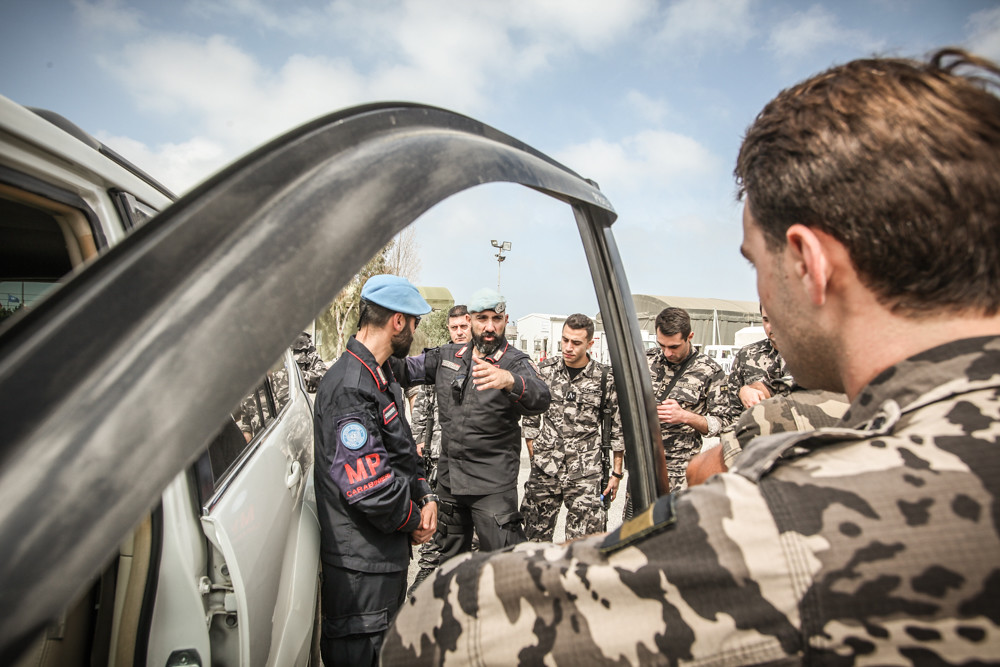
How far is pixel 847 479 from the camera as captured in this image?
593mm

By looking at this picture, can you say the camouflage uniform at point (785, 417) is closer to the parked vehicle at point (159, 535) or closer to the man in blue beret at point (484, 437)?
the parked vehicle at point (159, 535)

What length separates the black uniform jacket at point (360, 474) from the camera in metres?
2.02

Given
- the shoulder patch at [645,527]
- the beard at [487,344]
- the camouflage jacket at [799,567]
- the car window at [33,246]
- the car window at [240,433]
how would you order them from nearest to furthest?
the camouflage jacket at [799,567]
the shoulder patch at [645,527]
the car window at [33,246]
the car window at [240,433]
the beard at [487,344]

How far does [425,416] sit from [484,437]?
1258 millimetres

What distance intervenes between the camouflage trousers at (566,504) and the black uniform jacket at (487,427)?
55 centimetres

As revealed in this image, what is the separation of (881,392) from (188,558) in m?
1.42

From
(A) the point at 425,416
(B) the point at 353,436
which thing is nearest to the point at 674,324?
(A) the point at 425,416

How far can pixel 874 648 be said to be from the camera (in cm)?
54

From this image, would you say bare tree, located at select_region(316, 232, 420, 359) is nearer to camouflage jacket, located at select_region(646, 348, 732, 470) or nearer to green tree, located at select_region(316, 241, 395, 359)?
green tree, located at select_region(316, 241, 395, 359)

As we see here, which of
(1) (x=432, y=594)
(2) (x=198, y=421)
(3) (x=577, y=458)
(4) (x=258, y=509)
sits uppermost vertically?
(3) (x=577, y=458)

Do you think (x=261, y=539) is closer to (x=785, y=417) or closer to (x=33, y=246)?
(x=33, y=246)

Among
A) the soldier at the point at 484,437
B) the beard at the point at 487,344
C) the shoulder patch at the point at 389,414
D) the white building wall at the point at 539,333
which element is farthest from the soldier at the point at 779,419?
the white building wall at the point at 539,333

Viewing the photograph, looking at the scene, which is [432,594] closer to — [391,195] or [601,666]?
[601,666]

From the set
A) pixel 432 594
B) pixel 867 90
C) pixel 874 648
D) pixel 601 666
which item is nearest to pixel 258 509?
pixel 432 594
